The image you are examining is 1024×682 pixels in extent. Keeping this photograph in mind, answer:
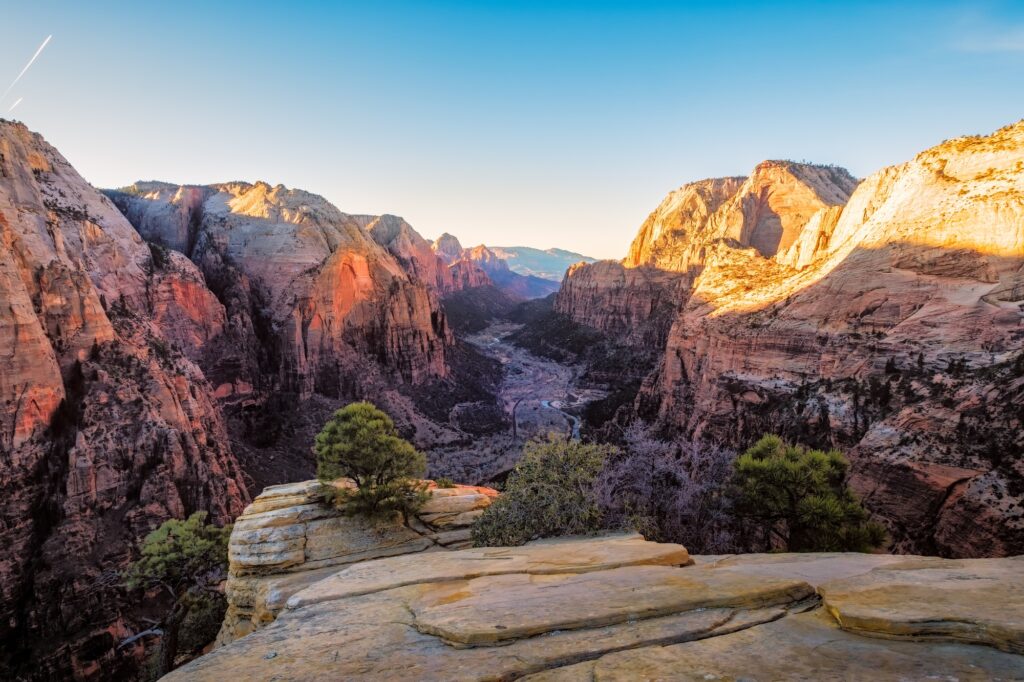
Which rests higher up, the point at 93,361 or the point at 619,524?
the point at 93,361

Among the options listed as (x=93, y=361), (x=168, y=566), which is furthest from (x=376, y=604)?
(x=93, y=361)

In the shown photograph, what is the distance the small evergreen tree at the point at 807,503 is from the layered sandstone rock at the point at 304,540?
13.6 meters

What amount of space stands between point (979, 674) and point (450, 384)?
72720 mm

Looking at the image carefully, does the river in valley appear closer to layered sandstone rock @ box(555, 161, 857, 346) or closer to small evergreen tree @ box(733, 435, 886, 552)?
small evergreen tree @ box(733, 435, 886, 552)

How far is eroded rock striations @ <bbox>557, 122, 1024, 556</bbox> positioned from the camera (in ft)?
72.1

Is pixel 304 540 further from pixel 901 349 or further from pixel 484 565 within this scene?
pixel 901 349

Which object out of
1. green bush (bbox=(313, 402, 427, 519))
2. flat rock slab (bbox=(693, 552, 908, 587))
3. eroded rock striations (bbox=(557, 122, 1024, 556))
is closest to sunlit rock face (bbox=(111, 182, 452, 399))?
green bush (bbox=(313, 402, 427, 519))

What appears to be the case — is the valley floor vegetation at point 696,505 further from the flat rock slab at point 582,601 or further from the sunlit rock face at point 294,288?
the sunlit rock face at point 294,288

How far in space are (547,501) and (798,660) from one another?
13.7 metres

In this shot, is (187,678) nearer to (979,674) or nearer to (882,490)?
(979,674)

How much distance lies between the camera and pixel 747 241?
2923 inches

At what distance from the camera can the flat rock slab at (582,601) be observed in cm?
762

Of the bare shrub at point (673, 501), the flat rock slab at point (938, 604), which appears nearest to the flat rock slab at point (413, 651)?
the flat rock slab at point (938, 604)

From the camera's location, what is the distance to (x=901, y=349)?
28.4 metres
